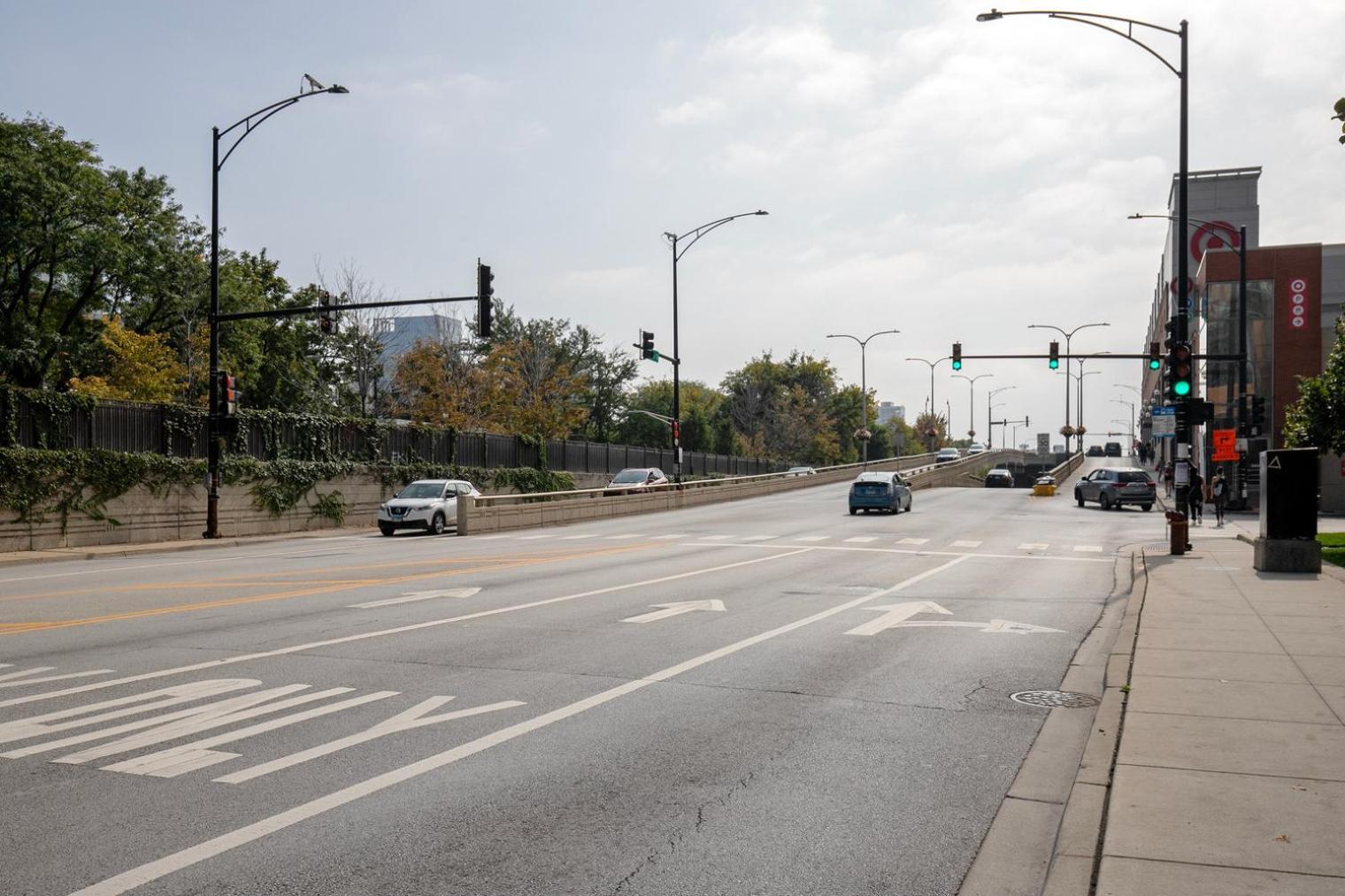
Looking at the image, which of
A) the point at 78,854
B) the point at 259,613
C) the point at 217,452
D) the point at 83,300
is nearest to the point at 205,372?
the point at 83,300

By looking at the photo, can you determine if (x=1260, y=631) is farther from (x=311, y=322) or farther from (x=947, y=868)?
(x=311, y=322)

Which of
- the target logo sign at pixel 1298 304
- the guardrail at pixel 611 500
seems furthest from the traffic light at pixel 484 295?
the target logo sign at pixel 1298 304

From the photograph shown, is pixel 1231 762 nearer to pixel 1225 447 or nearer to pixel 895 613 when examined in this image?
pixel 895 613

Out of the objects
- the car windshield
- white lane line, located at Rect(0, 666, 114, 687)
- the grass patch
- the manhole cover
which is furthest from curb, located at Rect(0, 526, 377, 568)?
the grass patch

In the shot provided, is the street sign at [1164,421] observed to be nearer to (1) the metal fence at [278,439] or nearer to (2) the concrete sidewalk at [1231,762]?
(2) the concrete sidewalk at [1231,762]

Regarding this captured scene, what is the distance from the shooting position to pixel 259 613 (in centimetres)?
1279

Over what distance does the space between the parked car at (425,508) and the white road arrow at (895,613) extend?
68.8 ft

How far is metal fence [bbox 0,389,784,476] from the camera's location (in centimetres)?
2700

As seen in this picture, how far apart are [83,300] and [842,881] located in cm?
5286

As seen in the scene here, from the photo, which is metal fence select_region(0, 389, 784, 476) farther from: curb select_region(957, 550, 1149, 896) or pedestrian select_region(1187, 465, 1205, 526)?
pedestrian select_region(1187, 465, 1205, 526)

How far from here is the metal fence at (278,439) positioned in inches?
Result: 1063

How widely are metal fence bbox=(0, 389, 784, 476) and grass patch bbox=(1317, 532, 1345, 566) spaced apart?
27582 millimetres

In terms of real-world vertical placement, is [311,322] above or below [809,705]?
above

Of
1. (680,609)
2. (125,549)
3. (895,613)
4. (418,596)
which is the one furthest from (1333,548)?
(125,549)
